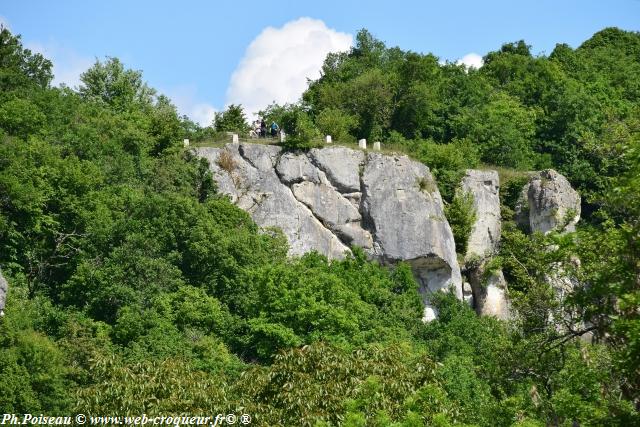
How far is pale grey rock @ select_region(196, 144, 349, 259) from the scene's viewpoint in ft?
147

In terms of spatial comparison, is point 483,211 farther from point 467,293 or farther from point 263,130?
point 263,130

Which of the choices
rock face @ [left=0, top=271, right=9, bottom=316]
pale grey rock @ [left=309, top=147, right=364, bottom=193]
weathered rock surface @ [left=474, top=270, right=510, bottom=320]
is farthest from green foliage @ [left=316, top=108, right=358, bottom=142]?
rock face @ [left=0, top=271, right=9, bottom=316]

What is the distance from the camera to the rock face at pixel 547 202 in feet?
156

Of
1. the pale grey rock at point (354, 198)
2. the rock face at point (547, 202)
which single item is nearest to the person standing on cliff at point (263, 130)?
the pale grey rock at point (354, 198)

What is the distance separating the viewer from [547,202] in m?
48.1

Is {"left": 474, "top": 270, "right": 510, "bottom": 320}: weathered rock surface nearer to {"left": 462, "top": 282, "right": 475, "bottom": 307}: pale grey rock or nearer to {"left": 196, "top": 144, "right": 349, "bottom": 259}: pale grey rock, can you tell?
{"left": 462, "top": 282, "right": 475, "bottom": 307}: pale grey rock

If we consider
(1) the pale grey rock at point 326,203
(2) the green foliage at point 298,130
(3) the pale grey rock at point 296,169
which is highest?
(2) the green foliage at point 298,130

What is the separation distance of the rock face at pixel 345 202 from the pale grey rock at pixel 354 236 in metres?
0.04

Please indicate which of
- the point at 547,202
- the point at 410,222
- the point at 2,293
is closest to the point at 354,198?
the point at 410,222

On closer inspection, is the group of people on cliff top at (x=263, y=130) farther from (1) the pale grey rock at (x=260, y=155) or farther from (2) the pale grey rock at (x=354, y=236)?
(2) the pale grey rock at (x=354, y=236)

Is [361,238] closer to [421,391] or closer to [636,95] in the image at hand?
[421,391]

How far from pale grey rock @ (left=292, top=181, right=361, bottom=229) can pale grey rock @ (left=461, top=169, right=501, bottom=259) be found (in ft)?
15.6

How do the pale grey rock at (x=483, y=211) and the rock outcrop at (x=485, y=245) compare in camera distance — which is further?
the pale grey rock at (x=483, y=211)

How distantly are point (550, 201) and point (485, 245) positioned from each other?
2978 millimetres
